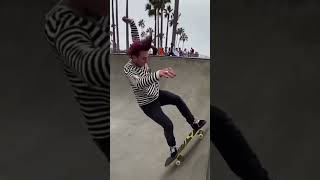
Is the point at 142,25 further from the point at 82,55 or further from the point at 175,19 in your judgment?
the point at 82,55

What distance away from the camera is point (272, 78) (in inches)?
214

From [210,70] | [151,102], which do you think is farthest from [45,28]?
[210,70]

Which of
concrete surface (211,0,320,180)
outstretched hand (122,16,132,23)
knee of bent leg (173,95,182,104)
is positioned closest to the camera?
outstretched hand (122,16,132,23)

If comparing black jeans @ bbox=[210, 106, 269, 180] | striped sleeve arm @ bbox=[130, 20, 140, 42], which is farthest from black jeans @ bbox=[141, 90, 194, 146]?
striped sleeve arm @ bbox=[130, 20, 140, 42]

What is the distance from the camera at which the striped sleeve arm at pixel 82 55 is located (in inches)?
204

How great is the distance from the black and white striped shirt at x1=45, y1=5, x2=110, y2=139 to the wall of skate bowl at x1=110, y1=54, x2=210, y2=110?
0.29ft

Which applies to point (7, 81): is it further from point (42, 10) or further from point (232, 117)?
point (232, 117)

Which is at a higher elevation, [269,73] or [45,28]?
[45,28]

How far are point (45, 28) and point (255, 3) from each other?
6.86 feet

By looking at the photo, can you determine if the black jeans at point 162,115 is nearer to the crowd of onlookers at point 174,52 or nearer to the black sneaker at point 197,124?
the black sneaker at point 197,124

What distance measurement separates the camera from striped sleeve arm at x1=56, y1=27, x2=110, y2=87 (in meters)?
5.19

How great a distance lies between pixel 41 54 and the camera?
520cm

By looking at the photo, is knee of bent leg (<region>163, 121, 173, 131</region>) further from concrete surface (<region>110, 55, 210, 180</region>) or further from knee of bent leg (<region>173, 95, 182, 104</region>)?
knee of bent leg (<region>173, 95, 182, 104</region>)

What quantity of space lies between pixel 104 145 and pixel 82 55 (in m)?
0.90
